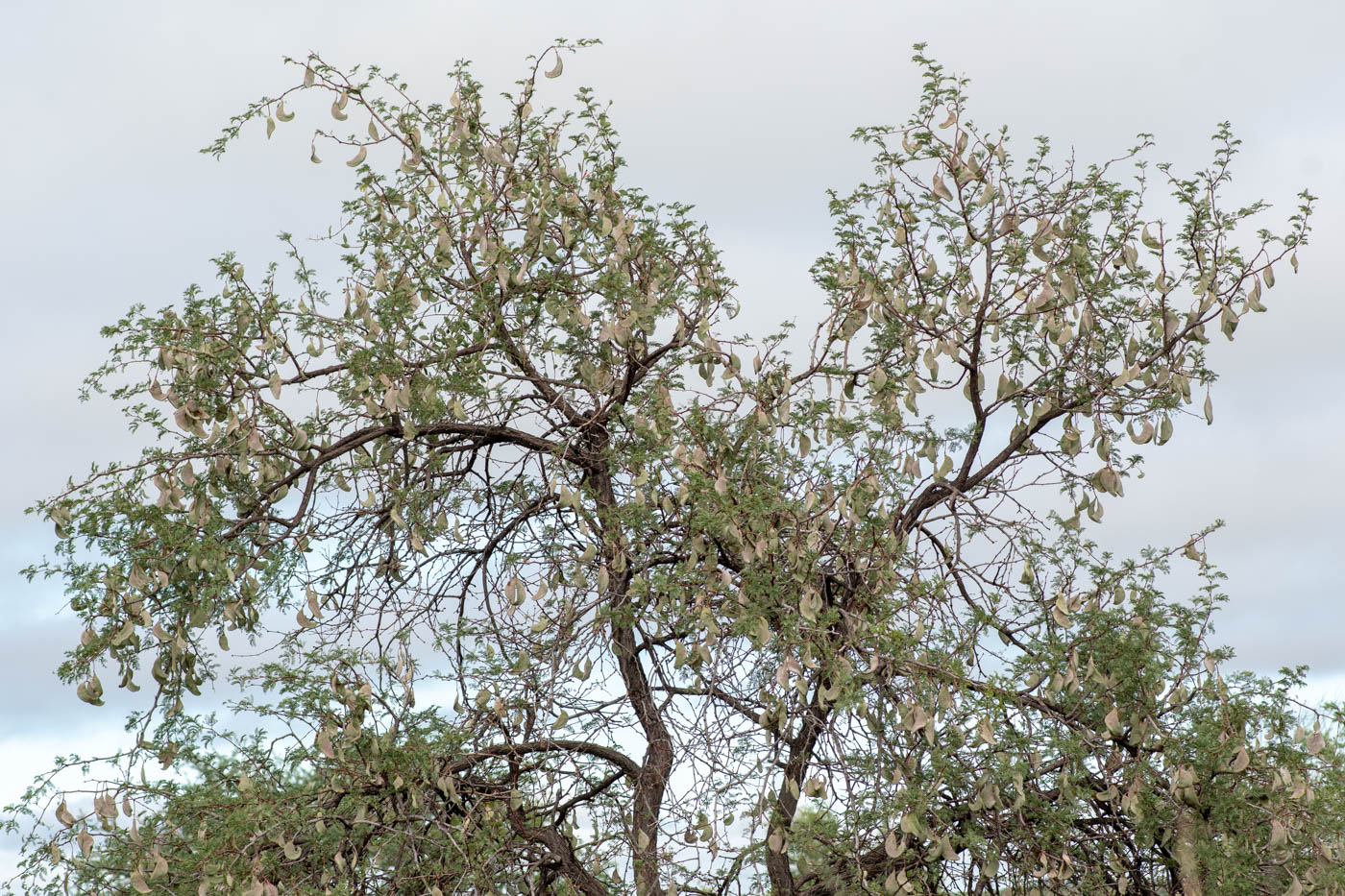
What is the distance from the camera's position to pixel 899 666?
6.29m

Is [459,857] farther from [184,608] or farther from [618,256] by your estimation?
[618,256]

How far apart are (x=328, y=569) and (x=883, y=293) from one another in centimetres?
321

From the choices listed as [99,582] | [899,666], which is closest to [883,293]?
[899,666]

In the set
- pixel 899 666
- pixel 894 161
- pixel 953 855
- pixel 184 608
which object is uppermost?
pixel 894 161

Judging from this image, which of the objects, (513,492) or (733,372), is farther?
(513,492)

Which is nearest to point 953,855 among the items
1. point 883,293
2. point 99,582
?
point 883,293

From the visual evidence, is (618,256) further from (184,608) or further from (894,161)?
(184,608)

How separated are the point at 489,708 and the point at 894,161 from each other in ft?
10.9

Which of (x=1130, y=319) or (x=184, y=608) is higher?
(x=1130, y=319)

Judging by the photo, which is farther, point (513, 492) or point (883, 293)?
point (513, 492)

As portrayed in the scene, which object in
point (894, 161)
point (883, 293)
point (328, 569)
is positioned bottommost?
point (328, 569)

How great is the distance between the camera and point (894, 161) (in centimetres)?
763

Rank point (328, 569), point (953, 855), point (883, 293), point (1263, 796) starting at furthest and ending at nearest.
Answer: point (328, 569)
point (883, 293)
point (1263, 796)
point (953, 855)

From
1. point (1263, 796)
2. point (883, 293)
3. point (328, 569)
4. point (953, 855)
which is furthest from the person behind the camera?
point (328, 569)
